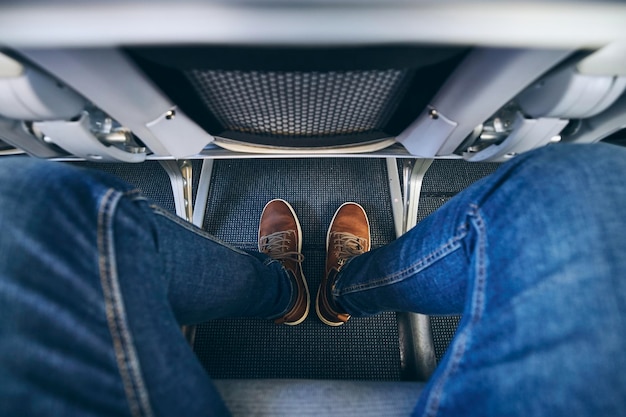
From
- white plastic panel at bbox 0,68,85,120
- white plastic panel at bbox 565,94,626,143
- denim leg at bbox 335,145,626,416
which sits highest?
white plastic panel at bbox 0,68,85,120

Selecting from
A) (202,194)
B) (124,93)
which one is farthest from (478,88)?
(202,194)

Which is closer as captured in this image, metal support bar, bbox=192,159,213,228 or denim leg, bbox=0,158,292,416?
denim leg, bbox=0,158,292,416

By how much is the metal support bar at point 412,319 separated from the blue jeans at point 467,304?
0.47 metres

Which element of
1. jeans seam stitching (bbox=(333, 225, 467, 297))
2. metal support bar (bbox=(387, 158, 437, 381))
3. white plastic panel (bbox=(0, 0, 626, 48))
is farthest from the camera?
metal support bar (bbox=(387, 158, 437, 381))

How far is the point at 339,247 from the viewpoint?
965 millimetres

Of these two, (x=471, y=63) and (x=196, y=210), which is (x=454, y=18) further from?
(x=196, y=210)

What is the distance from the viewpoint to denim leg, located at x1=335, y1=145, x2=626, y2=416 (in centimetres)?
35

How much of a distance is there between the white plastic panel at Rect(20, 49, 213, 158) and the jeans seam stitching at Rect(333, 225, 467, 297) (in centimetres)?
36

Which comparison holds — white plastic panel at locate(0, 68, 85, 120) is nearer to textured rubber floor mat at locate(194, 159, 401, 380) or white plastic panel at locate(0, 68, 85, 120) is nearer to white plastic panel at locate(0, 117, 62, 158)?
white plastic panel at locate(0, 117, 62, 158)

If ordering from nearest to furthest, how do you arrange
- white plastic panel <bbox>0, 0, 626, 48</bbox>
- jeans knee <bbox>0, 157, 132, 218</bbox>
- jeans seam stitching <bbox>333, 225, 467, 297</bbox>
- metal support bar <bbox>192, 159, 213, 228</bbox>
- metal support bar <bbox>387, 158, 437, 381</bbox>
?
white plastic panel <bbox>0, 0, 626, 48</bbox> → jeans knee <bbox>0, 157, 132, 218</bbox> → jeans seam stitching <bbox>333, 225, 467, 297</bbox> → metal support bar <bbox>387, 158, 437, 381</bbox> → metal support bar <bbox>192, 159, 213, 228</bbox>

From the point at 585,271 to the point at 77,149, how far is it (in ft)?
2.17

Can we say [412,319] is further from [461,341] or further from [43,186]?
[43,186]

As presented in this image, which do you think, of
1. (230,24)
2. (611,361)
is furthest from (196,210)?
(611,361)

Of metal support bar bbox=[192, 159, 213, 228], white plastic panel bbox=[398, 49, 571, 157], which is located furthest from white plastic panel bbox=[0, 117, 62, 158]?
white plastic panel bbox=[398, 49, 571, 157]
